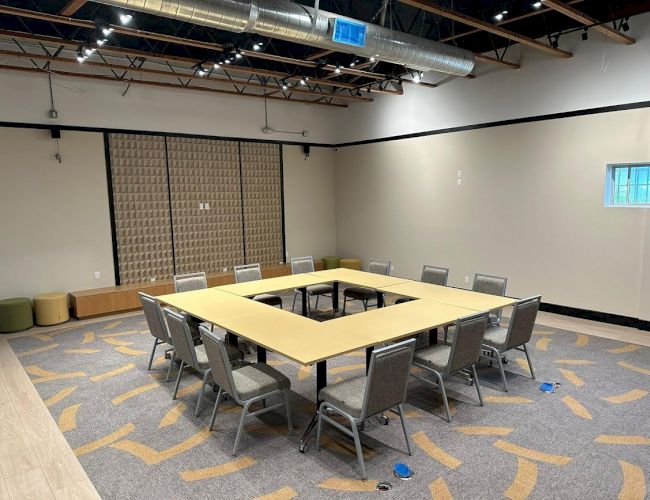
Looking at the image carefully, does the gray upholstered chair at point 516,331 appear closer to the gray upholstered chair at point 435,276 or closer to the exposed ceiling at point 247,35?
the gray upholstered chair at point 435,276

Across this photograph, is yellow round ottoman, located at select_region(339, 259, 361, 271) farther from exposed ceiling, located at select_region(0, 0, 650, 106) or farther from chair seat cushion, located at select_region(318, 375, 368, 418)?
chair seat cushion, located at select_region(318, 375, 368, 418)

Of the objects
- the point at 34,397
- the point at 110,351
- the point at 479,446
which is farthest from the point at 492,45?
the point at 34,397

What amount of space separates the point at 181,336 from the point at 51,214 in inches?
182

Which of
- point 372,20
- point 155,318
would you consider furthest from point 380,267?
point 155,318

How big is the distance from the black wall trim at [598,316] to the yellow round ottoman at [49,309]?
7409mm

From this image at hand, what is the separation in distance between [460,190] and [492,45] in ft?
7.75

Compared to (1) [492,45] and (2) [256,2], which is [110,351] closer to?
(2) [256,2]

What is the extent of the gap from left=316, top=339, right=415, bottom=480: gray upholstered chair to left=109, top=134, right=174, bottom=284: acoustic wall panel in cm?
571

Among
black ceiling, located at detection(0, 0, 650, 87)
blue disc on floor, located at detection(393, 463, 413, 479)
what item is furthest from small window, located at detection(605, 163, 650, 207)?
blue disc on floor, located at detection(393, 463, 413, 479)

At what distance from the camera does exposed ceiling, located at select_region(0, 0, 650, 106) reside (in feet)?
17.1

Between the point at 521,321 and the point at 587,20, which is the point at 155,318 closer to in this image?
the point at 521,321

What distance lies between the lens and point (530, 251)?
7137 mm

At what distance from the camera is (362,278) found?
6.22m

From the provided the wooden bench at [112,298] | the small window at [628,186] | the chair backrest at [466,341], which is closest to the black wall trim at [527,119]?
the small window at [628,186]
